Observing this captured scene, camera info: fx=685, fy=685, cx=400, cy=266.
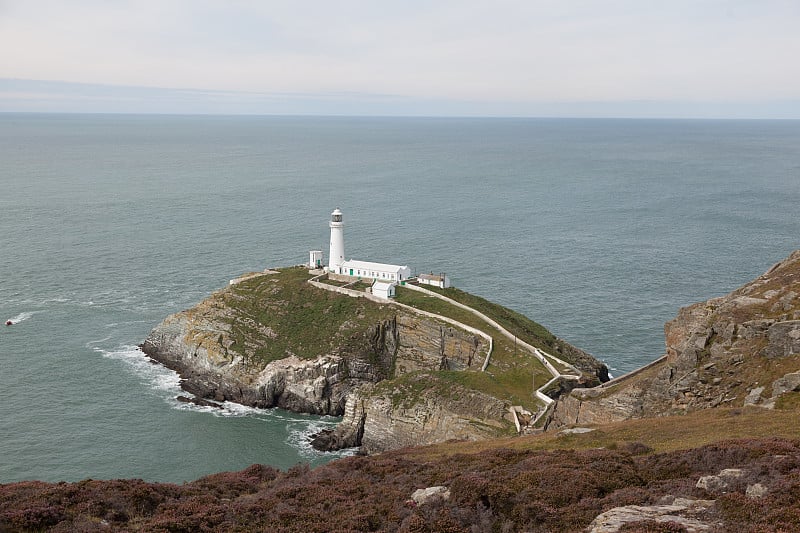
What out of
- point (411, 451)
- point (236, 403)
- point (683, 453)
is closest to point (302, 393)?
point (236, 403)

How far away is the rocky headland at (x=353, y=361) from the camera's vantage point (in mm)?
57719

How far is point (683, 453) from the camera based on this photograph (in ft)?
78.5

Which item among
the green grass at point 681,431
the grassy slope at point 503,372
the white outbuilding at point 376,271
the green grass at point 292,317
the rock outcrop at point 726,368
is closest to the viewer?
the green grass at point 681,431

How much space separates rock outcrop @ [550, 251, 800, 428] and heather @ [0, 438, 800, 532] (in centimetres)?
1020

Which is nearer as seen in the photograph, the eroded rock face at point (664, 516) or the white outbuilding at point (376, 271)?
the eroded rock face at point (664, 516)

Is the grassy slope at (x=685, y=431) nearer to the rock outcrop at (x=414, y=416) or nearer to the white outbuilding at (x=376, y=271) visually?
the rock outcrop at (x=414, y=416)

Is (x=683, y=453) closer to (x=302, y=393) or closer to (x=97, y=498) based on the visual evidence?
(x=97, y=498)

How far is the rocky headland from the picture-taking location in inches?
2272

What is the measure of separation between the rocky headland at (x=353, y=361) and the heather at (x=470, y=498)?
29.5 m

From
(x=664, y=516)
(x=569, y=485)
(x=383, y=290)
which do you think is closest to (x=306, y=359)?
(x=383, y=290)

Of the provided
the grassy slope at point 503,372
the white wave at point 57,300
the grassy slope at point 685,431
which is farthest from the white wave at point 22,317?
the grassy slope at point 685,431

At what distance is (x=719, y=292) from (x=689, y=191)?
10163 centimetres

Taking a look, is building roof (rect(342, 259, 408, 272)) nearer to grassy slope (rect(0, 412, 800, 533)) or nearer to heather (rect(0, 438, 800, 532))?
grassy slope (rect(0, 412, 800, 533))

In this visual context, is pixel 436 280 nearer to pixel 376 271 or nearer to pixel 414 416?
pixel 376 271
